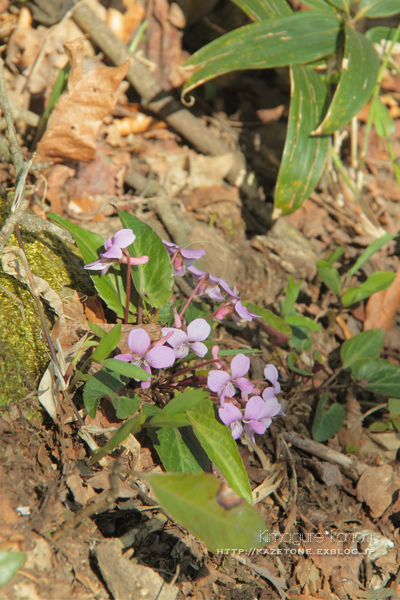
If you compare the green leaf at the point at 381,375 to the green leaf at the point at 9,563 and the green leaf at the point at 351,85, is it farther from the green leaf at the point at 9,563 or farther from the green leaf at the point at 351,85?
the green leaf at the point at 9,563

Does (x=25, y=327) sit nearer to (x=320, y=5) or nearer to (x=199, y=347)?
(x=199, y=347)

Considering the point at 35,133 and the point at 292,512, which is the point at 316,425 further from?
the point at 35,133

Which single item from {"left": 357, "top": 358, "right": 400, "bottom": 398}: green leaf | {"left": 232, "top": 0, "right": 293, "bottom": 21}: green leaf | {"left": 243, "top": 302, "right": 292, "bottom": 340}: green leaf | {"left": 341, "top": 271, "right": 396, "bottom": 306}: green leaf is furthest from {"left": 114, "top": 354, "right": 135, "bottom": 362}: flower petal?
{"left": 232, "top": 0, "right": 293, "bottom": 21}: green leaf

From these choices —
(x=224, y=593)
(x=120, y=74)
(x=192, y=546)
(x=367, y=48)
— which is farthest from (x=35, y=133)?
(x=224, y=593)

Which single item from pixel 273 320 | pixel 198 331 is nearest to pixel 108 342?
pixel 198 331

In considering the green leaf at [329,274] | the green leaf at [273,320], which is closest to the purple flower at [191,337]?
the green leaf at [273,320]

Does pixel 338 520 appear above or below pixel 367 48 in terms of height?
below

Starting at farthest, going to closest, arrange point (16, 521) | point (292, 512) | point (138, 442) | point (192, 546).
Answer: point (292, 512) < point (138, 442) < point (192, 546) < point (16, 521)
